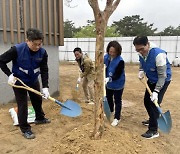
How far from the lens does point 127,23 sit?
40.8m

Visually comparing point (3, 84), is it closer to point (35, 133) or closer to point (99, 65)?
point (35, 133)

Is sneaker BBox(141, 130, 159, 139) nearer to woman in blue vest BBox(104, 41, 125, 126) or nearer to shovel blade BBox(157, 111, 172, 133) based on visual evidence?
shovel blade BBox(157, 111, 172, 133)

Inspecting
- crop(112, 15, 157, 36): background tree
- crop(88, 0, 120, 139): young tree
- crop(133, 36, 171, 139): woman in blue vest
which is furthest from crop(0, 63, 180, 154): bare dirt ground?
crop(112, 15, 157, 36): background tree

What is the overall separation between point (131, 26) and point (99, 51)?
3891cm

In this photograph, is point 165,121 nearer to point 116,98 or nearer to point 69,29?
point 116,98

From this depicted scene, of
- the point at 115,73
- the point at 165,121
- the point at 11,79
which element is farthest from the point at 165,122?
the point at 11,79

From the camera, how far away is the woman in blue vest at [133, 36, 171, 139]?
11.3 ft

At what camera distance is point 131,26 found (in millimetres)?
40562

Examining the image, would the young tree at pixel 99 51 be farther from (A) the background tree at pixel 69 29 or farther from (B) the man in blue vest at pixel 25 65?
(A) the background tree at pixel 69 29

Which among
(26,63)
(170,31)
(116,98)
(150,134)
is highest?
(170,31)

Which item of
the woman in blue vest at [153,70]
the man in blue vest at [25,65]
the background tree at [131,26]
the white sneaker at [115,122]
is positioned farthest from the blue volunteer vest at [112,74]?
the background tree at [131,26]

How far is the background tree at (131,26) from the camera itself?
39.3m

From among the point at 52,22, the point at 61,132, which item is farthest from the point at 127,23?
the point at 61,132

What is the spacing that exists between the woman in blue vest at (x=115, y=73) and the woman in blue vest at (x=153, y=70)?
43 cm
